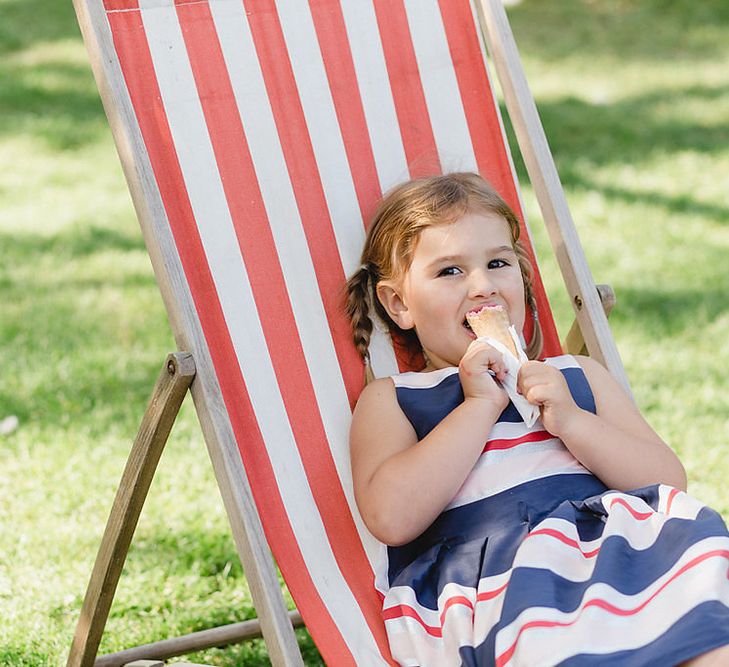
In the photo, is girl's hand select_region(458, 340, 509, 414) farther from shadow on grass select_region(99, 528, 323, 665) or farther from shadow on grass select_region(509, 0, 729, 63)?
shadow on grass select_region(509, 0, 729, 63)

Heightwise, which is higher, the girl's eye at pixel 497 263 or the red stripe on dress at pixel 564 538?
the girl's eye at pixel 497 263

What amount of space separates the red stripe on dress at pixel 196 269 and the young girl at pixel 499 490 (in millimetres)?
183

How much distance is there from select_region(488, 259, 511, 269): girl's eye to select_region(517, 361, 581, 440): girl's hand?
0.27 meters

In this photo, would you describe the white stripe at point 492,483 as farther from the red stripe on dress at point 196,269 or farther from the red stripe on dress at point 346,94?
the red stripe on dress at point 346,94

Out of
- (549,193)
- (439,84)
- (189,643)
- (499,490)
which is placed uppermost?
(439,84)

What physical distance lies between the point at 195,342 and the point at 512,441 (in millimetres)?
646

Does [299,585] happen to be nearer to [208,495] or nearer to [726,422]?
[208,495]

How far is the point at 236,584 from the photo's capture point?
10.7ft

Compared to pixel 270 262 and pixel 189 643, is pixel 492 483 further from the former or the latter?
pixel 189 643

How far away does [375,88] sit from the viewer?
3.03m

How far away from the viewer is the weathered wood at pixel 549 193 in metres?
2.86

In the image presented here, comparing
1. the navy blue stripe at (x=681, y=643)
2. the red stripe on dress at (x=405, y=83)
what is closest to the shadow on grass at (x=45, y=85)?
the red stripe on dress at (x=405, y=83)

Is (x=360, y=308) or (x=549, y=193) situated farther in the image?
(x=549, y=193)

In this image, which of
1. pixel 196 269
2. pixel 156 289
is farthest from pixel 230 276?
pixel 156 289
